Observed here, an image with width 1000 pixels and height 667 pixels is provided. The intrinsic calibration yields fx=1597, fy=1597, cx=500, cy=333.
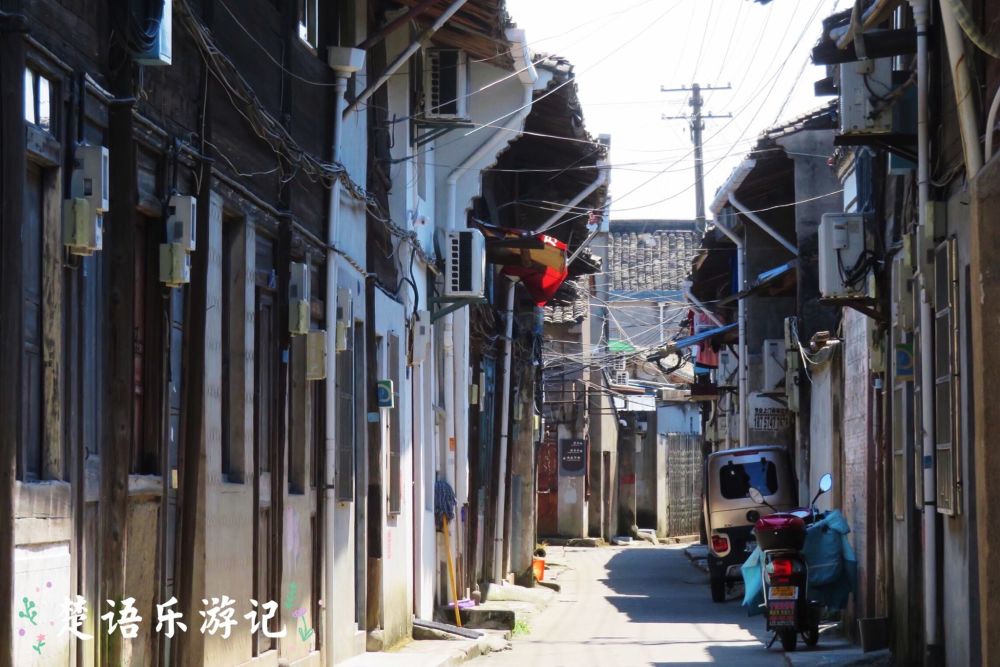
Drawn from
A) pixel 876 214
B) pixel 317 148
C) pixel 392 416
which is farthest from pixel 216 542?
pixel 876 214

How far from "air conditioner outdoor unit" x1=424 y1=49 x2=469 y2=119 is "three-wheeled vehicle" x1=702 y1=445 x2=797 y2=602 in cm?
1031

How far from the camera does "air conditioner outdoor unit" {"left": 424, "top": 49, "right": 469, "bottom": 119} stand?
18.0 m

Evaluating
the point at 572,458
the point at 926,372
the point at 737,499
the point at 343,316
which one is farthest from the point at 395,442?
the point at 572,458

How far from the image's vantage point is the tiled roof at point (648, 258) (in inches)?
2302

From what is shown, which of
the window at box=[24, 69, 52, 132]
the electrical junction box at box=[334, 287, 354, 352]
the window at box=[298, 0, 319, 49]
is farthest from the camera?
the electrical junction box at box=[334, 287, 354, 352]

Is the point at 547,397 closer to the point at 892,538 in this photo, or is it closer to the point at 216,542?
the point at 892,538

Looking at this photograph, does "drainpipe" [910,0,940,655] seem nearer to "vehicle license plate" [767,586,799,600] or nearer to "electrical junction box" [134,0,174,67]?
"vehicle license plate" [767,586,799,600]

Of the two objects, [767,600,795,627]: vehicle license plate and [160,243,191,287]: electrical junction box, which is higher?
[160,243,191,287]: electrical junction box

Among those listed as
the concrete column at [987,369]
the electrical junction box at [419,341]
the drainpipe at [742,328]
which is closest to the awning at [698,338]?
the drainpipe at [742,328]

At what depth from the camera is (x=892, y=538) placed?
15055 millimetres

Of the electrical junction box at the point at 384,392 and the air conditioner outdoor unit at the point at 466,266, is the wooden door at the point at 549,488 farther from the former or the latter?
the electrical junction box at the point at 384,392

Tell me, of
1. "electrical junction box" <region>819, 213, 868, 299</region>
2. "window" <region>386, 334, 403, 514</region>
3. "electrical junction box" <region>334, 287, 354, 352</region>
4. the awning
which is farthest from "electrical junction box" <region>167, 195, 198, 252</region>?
the awning

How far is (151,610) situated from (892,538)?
8708mm

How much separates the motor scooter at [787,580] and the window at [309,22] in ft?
21.8
